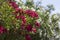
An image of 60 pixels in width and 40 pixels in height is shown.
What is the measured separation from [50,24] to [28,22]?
5.35ft

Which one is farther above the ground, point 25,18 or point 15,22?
point 25,18

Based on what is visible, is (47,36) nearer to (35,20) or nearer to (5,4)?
(35,20)

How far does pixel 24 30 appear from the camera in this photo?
5297 mm

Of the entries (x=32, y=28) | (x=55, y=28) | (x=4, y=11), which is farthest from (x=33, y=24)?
(x=55, y=28)

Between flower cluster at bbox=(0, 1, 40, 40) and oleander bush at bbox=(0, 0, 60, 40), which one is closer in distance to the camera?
oleander bush at bbox=(0, 0, 60, 40)

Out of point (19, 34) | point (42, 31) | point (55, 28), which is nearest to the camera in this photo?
point (19, 34)

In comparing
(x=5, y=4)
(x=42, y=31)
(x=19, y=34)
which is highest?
(x=42, y=31)

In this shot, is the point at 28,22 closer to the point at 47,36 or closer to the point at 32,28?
the point at 32,28

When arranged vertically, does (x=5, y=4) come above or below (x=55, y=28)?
below

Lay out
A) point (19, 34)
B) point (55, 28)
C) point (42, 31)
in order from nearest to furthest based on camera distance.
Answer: point (19, 34), point (42, 31), point (55, 28)

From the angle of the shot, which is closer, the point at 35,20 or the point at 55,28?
the point at 35,20

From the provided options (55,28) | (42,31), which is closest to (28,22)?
(42,31)

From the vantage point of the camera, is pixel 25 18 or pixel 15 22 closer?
pixel 15 22

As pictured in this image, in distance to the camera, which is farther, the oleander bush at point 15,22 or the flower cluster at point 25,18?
the flower cluster at point 25,18
